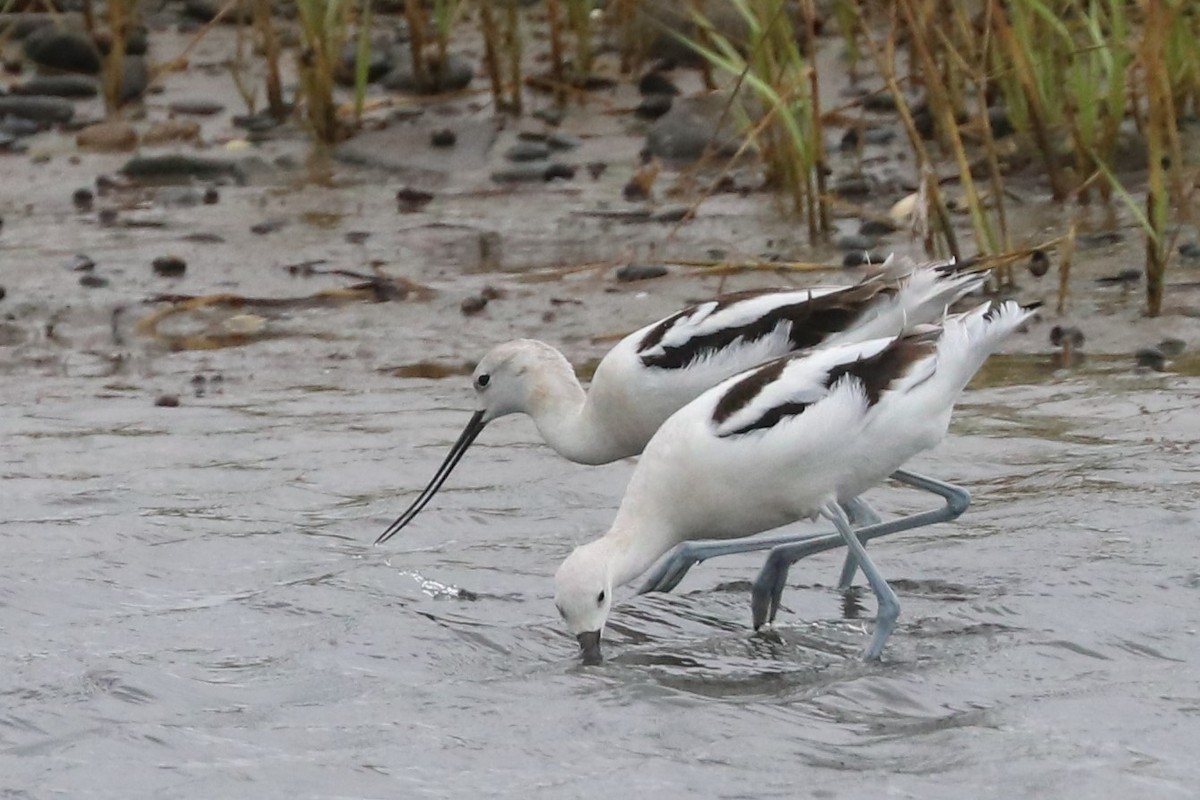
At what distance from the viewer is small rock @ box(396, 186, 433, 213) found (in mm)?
9594

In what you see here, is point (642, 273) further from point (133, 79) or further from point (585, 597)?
point (133, 79)

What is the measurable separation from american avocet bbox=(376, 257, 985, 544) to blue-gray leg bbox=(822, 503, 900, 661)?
791 mm

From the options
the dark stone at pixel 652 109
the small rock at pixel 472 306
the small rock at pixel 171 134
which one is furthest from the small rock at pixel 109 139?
the small rock at pixel 472 306

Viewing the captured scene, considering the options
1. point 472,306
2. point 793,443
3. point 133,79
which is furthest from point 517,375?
point 133,79

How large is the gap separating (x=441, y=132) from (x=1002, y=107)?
2.63 meters

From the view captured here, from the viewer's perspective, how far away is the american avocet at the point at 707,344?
18.4 ft

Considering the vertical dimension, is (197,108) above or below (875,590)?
above

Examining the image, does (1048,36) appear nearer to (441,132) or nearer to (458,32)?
(441,132)

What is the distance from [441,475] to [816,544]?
1226 mm

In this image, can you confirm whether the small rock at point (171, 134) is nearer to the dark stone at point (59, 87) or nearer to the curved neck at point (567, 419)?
the dark stone at point (59, 87)

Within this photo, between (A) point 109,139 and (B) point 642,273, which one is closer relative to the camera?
(B) point 642,273

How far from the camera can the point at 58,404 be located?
698 cm

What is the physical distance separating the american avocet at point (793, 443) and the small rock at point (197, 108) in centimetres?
686

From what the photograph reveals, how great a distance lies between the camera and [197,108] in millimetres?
11258
